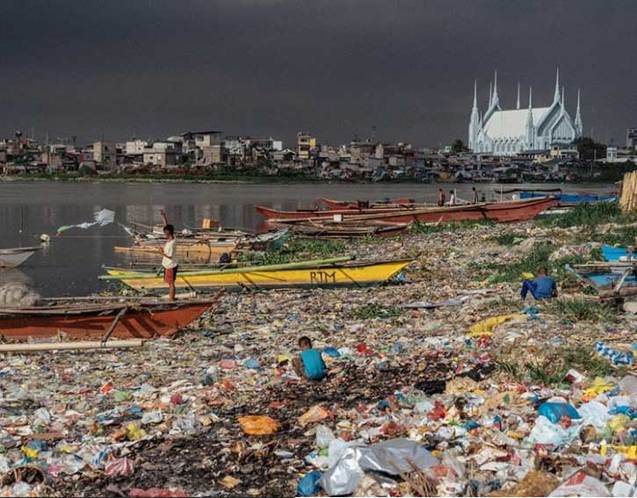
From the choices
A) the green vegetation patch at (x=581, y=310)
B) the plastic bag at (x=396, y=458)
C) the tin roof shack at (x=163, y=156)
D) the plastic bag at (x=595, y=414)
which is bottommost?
the plastic bag at (x=396, y=458)

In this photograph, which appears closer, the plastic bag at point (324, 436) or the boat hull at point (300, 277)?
the plastic bag at point (324, 436)

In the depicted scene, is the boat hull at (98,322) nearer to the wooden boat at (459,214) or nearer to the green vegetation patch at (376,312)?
the green vegetation patch at (376,312)

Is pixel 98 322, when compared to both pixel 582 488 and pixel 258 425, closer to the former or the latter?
pixel 258 425

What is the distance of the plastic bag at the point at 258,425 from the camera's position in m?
7.20

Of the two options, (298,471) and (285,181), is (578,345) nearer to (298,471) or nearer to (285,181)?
(298,471)

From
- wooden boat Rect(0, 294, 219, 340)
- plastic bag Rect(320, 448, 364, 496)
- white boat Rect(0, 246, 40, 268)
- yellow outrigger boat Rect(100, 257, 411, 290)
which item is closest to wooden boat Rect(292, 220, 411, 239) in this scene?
white boat Rect(0, 246, 40, 268)

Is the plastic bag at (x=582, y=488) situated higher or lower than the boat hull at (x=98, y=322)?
higher

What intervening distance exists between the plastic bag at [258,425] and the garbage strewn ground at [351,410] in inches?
0.8

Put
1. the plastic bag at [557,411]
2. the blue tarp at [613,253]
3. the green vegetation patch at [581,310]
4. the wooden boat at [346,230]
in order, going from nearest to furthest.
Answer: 1. the plastic bag at [557,411]
2. the green vegetation patch at [581,310]
3. the blue tarp at [613,253]
4. the wooden boat at [346,230]

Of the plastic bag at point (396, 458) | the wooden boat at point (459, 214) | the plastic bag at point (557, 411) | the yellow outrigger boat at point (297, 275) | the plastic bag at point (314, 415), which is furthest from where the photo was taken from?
the wooden boat at point (459, 214)

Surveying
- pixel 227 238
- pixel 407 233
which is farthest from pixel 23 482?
pixel 407 233

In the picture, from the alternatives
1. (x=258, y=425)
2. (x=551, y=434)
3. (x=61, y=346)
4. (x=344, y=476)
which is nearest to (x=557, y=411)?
(x=551, y=434)

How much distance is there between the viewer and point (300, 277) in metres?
16.5

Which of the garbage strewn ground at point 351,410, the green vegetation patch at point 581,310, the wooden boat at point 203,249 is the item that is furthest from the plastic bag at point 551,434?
the wooden boat at point 203,249
